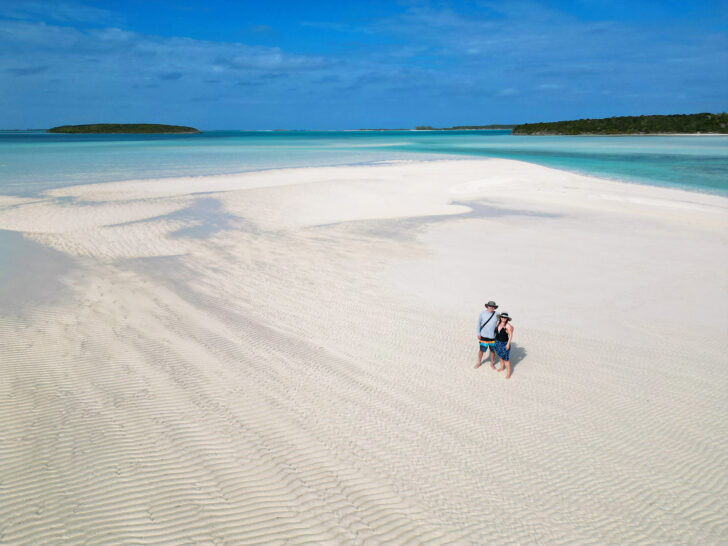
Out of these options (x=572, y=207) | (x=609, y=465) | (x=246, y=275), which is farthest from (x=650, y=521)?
Answer: (x=572, y=207)

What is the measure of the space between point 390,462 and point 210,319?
502cm

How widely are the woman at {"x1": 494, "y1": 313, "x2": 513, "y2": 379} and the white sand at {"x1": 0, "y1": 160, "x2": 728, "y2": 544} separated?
0.36m

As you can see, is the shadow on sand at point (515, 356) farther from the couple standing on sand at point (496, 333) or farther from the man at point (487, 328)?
the man at point (487, 328)

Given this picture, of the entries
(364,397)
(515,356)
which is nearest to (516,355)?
(515,356)

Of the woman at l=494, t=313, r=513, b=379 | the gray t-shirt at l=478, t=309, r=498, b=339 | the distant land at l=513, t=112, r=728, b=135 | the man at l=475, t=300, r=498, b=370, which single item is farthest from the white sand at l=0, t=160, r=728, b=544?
the distant land at l=513, t=112, r=728, b=135

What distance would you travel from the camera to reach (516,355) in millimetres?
7891

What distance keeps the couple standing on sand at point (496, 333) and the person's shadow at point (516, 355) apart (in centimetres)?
37

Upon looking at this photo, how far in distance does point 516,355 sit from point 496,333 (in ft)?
3.66

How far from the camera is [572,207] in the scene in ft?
68.5

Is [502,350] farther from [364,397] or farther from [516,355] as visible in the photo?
[364,397]

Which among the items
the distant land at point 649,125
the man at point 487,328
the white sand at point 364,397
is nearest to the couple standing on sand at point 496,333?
the man at point 487,328

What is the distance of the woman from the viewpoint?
6.96 meters

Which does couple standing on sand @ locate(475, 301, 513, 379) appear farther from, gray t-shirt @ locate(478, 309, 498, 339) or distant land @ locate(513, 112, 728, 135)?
distant land @ locate(513, 112, 728, 135)

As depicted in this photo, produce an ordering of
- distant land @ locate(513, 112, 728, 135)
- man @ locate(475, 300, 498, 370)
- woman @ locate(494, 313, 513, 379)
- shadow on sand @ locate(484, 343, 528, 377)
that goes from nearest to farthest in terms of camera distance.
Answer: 1. woman @ locate(494, 313, 513, 379)
2. man @ locate(475, 300, 498, 370)
3. shadow on sand @ locate(484, 343, 528, 377)
4. distant land @ locate(513, 112, 728, 135)
